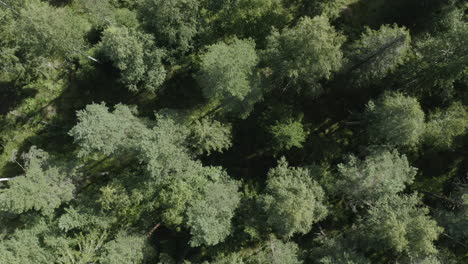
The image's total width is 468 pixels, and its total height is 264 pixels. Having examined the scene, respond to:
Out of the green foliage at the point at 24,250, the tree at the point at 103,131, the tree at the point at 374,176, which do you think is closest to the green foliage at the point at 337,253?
the tree at the point at 374,176

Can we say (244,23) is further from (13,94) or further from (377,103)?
(13,94)

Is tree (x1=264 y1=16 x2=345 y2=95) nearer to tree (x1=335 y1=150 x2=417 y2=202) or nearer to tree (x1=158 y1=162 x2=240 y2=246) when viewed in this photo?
tree (x1=335 y1=150 x2=417 y2=202)

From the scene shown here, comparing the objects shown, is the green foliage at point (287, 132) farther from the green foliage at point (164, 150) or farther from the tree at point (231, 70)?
the green foliage at point (164, 150)

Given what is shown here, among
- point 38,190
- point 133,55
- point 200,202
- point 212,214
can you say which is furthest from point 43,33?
point 212,214

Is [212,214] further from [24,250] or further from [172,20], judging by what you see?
[172,20]

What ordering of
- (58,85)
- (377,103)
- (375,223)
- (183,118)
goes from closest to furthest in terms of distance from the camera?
(375,223) → (377,103) → (183,118) → (58,85)

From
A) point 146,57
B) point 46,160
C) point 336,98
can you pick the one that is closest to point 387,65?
point 336,98

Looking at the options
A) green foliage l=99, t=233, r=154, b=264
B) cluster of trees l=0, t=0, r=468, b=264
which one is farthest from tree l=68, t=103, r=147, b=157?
green foliage l=99, t=233, r=154, b=264
